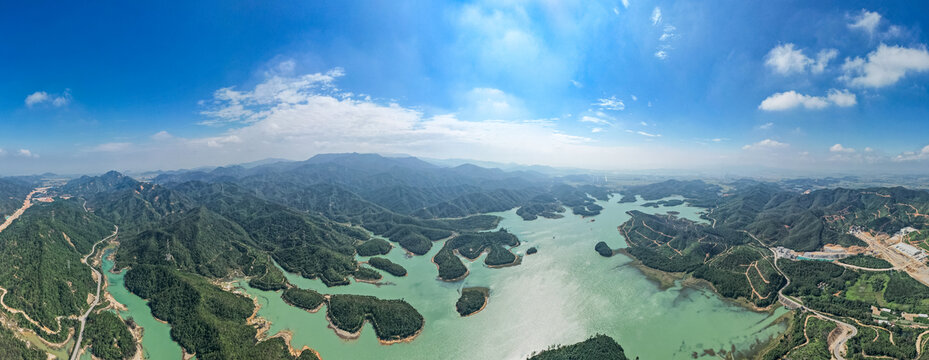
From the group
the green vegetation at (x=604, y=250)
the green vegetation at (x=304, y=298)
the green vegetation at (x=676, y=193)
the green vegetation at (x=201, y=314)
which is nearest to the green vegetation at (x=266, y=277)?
the green vegetation at (x=304, y=298)

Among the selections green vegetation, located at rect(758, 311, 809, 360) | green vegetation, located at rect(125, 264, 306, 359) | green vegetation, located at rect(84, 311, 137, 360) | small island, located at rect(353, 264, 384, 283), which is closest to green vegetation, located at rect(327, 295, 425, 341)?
green vegetation, located at rect(125, 264, 306, 359)

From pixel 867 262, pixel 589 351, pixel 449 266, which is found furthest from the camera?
pixel 449 266

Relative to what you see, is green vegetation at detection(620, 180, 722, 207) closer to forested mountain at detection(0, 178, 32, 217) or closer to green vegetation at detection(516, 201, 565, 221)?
green vegetation at detection(516, 201, 565, 221)

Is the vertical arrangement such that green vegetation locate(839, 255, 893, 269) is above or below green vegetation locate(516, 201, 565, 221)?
above

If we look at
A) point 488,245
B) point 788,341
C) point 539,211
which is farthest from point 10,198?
point 788,341

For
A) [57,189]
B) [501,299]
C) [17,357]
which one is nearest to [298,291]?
[17,357]

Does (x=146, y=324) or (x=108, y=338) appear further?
(x=146, y=324)

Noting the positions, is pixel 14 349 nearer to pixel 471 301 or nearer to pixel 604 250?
pixel 471 301

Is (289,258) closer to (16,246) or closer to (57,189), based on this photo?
(16,246)
